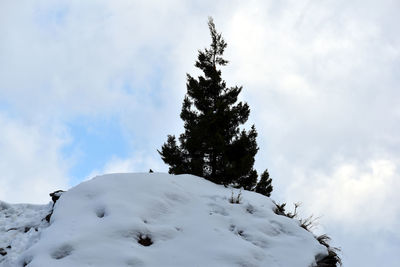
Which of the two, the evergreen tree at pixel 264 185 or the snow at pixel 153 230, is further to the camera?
the evergreen tree at pixel 264 185

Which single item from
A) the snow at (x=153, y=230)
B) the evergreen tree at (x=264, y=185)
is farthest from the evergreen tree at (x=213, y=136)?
the snow at (x=153, y=230)

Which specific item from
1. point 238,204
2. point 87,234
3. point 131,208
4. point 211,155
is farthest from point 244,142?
point 87,234

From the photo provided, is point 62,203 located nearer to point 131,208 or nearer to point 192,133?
point 131,208

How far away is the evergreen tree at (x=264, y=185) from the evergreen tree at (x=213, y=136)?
0.47 metres

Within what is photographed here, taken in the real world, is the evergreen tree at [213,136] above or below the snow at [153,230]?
above

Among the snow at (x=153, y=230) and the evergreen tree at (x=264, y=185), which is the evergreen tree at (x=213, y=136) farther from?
the snow at (x=153, y=230)

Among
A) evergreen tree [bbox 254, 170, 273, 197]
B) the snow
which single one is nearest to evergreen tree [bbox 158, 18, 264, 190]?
evergreen tree [bbox 254, 170, 273, 197]

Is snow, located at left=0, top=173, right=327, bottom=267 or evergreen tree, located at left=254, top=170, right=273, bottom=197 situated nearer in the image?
snow, located at left=0, top=173, right=327, bottom=267

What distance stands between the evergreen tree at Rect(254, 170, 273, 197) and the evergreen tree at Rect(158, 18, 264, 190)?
47cm

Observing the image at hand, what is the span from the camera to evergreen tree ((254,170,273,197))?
14477mm

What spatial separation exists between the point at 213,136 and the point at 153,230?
29.2ft

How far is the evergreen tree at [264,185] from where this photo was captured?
14.5 metres

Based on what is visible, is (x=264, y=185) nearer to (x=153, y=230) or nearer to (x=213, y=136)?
(x=213, y=136)

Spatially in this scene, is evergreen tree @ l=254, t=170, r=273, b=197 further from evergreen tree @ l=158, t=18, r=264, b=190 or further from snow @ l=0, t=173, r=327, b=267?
snow @ l=0, t=173, r=327, b=267
